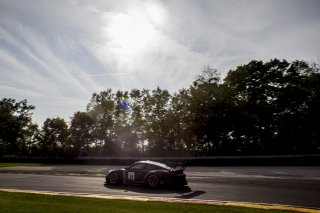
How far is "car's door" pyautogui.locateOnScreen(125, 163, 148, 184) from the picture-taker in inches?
567

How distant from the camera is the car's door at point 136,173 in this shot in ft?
47.3

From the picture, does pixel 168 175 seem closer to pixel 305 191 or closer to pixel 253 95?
pixel 305 191

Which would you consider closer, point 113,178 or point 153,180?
point 153,180

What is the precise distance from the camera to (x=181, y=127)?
2122 inches

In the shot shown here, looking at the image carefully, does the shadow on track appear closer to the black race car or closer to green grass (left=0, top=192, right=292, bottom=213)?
the black race car

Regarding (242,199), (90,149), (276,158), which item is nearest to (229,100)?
(276,158)

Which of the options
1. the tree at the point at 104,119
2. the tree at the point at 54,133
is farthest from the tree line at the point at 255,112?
the tree at the point at 54,133

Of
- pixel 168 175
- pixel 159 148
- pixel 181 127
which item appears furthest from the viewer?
pixel 159 148

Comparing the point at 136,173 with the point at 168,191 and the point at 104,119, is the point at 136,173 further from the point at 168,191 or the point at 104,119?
the point at 104,119

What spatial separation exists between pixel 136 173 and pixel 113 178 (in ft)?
4.93

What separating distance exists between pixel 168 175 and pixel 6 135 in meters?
66.6

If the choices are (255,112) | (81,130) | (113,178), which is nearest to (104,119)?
(81,130)

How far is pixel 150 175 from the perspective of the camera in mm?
14039

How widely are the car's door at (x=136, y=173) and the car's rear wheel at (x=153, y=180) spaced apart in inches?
17.1
